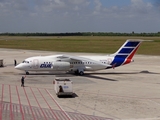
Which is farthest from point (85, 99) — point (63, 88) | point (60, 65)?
point (60, 65)

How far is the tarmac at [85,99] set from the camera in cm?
2672

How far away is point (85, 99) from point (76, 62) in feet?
63.6

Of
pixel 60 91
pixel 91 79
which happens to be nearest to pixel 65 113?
pixel 60 91

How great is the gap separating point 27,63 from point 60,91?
18.0 m

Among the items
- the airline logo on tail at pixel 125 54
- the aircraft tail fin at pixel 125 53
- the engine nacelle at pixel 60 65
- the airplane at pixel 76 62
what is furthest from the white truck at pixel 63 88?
the aircraft tail fin at pixel 125 53

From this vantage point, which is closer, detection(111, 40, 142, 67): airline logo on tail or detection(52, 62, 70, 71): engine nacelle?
detection(52, 62, 70, 71): engine nacelle

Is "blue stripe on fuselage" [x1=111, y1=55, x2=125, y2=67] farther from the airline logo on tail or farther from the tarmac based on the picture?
the tarmac

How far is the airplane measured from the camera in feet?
165

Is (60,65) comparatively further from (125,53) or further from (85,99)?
(85,99)

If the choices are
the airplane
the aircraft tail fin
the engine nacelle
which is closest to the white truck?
the engine nacelle

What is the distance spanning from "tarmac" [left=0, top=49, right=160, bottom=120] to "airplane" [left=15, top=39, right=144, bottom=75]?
2.28 meters

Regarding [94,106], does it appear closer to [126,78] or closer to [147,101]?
[147,101]

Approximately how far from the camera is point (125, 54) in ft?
179

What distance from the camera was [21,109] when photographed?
28203 mm
